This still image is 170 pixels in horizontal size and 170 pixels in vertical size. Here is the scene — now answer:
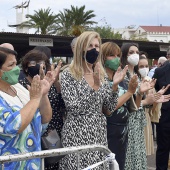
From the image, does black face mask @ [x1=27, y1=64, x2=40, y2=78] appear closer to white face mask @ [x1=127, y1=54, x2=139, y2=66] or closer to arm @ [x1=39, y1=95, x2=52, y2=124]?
arm @ [x1=39, y1=95, x2=52, y2=124]

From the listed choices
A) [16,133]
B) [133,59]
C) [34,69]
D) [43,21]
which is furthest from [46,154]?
[43,21]

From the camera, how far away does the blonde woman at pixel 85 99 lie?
366 cm

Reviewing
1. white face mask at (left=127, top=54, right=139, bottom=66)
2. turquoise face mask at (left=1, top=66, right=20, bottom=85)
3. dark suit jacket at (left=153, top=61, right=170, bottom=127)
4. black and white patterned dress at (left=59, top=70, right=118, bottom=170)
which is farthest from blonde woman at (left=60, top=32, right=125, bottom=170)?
dark suit jacket at (left=153, top=61, right=170, bottom=127)

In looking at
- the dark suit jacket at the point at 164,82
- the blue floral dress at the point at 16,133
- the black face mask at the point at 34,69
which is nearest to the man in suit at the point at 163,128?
the dark suit jacket at the point at 164,82

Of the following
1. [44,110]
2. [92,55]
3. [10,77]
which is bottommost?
[44,110]

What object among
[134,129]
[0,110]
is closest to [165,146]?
[134,129]

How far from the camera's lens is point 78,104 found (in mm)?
3645

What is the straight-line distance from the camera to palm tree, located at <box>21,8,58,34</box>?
122 feet

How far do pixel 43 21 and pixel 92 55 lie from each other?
34288 millimetres

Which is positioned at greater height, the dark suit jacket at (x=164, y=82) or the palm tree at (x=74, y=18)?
the palm tree at (x=74, y=18)

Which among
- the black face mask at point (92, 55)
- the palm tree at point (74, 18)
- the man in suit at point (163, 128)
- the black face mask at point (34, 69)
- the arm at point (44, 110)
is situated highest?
the palm tree at point (74, 18)

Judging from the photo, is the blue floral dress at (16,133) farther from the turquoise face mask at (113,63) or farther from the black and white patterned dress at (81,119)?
the turquoise face mask at (113,63)

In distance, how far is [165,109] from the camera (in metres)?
6.12

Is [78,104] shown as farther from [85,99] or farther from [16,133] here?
[16,133]
